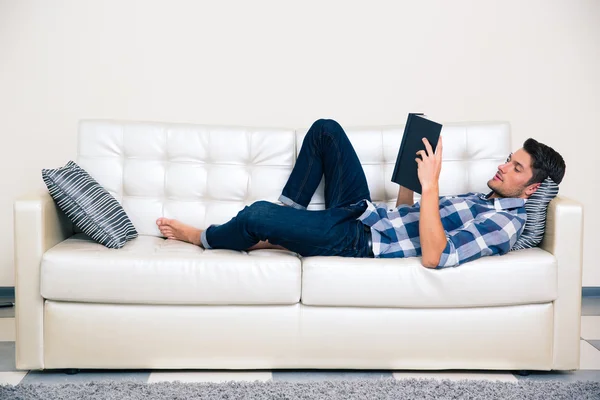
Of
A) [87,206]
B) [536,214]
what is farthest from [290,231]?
[536,214]

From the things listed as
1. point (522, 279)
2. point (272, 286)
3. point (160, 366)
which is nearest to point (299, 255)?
point (272, 286)

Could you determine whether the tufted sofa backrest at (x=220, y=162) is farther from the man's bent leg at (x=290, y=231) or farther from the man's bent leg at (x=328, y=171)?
the man's bent leg at (x=290, y=231)

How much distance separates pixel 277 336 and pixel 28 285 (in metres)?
0.95

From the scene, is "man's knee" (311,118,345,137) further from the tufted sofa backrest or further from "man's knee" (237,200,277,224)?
"man's knee" (237,200,277,224)

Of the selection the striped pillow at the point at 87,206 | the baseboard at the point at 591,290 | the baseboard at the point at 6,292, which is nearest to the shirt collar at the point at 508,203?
the baseboard at the point at 591,290

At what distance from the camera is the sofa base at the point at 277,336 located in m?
2.69

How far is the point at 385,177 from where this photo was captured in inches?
131

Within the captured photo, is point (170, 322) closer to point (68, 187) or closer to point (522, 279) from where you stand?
point (68, 187)

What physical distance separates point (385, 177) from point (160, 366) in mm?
1327

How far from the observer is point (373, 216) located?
297cm

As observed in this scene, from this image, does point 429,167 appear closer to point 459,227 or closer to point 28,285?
point 459,227

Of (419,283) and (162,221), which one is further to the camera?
(162,221)

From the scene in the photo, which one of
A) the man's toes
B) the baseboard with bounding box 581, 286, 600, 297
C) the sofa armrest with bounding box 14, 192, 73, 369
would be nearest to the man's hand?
the man's toes

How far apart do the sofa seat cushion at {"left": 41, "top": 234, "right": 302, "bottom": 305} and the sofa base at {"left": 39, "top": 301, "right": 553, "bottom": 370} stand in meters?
0.04
